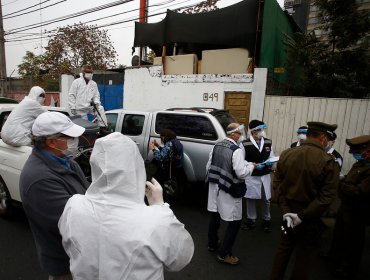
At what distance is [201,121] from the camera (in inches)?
209

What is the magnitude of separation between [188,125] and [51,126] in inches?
147

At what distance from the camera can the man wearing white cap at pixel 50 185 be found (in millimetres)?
1740

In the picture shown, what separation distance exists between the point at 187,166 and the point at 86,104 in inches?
111

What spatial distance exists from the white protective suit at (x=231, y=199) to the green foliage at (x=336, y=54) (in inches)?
318

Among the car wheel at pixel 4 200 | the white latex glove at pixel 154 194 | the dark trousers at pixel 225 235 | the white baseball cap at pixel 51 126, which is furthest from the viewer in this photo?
the car wheel at pixel 4 200

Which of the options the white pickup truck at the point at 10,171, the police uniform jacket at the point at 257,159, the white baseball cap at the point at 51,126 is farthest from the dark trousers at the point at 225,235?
the white pickup truck at the point at 10,171

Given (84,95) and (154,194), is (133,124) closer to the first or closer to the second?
(84,95)

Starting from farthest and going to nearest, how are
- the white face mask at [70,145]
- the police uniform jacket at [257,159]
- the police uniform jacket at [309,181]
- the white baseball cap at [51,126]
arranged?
the police uniform jacket at [257,159] → the police uniform jacket at [309,181] → the white face mask at [70,145] → the white baseball cap at [51,126]

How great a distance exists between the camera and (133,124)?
6371 millimetres

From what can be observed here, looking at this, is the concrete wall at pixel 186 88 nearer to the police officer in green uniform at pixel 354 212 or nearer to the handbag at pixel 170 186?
the handbag at pixel 170 186

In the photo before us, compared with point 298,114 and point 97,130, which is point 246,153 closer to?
point 97,130

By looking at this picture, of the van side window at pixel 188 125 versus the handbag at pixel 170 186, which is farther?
the handbag at pixel 170 186

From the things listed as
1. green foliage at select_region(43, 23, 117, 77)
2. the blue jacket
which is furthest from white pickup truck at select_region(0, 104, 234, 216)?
green foliage at select_region(43, 23, 117, 77)

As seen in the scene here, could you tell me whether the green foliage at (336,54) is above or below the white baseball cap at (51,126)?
above
